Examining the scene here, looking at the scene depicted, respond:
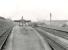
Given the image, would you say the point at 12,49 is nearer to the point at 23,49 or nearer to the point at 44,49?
the point at 23,49

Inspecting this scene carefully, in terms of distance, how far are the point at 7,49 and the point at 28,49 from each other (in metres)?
2.25

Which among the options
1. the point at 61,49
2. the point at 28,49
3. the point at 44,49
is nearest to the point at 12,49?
the point at 28,49

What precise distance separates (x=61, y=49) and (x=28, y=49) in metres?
3.34

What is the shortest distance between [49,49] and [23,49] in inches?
106

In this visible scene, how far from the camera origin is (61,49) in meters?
11.0

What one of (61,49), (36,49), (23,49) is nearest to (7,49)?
(23,49)

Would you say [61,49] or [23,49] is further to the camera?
[23,49]

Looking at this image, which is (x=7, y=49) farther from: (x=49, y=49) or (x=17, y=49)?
(x=49, y=49)

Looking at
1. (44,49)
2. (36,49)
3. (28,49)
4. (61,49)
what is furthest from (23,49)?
(61,49)

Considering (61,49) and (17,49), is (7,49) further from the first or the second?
(61,49)

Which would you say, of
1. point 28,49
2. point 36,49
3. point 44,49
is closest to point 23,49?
point 28,49

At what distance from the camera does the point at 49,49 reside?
1191 centimetres

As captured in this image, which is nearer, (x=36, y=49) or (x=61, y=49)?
(x=61, y=49)

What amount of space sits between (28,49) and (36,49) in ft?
2.73
